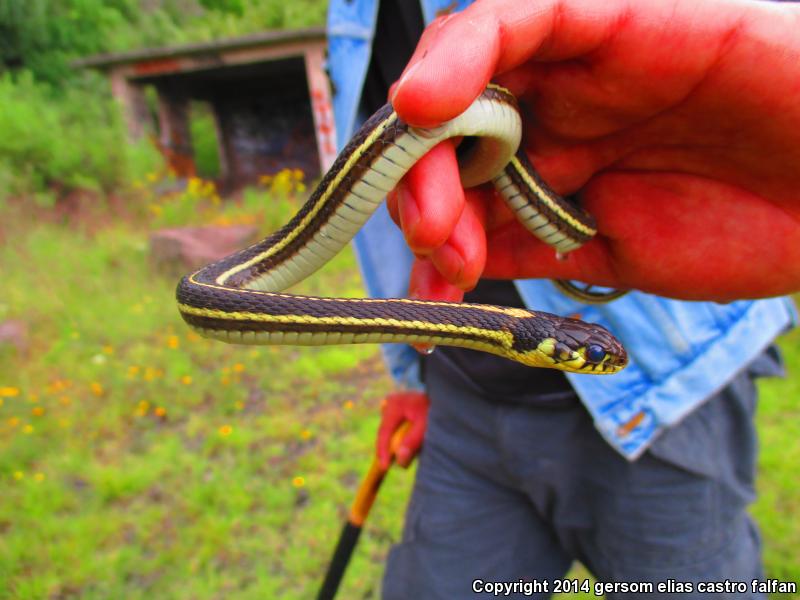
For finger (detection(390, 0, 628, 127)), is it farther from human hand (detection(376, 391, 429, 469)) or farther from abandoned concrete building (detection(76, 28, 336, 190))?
abandoned concrete building (detection(76, 28, 336, 190))

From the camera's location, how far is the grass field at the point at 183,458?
7.44 ft

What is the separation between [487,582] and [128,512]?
5.92 feet

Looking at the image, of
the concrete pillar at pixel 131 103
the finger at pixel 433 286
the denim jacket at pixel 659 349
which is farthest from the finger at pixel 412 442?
the concrete pillar at pixel 131 103

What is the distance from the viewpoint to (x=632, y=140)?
117cm

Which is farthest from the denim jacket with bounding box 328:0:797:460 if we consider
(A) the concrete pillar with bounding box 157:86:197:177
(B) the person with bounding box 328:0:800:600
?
(A) the concrete pillar with bounding box 157:86:197:177

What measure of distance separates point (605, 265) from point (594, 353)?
24cm

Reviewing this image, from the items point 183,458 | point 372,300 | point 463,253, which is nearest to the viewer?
point 463,253

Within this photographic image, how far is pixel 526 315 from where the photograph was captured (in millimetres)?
1235

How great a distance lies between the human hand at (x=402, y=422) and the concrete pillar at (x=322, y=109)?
5.42 metres

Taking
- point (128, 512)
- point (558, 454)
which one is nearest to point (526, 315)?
point (558, 454)

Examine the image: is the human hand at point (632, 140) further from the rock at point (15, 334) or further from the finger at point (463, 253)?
the rock at point (15, 334)

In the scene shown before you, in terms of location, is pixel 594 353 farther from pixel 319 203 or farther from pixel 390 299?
pixel 319 203

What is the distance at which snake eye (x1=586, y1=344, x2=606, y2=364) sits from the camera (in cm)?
119

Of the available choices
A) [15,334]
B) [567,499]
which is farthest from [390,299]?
[15,334]
